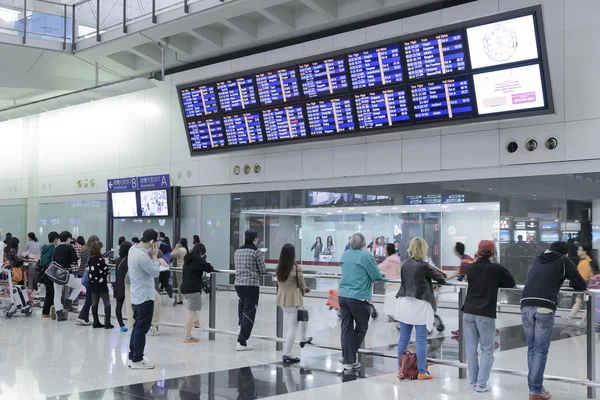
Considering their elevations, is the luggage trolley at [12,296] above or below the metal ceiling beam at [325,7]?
below

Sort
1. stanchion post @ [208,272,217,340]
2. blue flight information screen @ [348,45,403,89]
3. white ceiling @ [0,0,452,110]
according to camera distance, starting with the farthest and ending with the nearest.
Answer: white ceiling @ [0,0,452,110] < blue flight information screen @ [348,45,403,89] < stanchion post @ [208,272,217,340]

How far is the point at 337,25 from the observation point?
15.0m

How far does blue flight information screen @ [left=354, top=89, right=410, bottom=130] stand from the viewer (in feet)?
41.5

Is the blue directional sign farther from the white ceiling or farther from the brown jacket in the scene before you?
the brown jacket

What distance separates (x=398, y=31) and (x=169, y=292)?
23.2 feet

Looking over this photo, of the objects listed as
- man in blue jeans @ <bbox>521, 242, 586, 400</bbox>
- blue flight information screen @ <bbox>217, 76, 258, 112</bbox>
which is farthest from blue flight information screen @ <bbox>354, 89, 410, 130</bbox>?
man in blue jeans @ <bbox>521, 242, 586, 400</bbox>

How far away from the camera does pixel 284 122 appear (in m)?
14.7

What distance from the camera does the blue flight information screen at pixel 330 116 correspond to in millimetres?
13523

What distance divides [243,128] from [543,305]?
10.5m

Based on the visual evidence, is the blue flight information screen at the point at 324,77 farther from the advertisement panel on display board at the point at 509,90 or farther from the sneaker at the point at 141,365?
the sneaker at the point at 141,365

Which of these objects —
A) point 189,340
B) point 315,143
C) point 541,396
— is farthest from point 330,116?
point 541,396

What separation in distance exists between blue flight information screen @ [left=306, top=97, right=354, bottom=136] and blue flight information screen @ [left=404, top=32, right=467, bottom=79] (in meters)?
1.67

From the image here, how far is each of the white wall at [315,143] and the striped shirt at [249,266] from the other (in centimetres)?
586

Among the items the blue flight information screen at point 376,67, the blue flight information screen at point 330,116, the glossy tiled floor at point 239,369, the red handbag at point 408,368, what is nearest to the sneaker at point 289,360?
the glossy tiled floor at point 239,369
